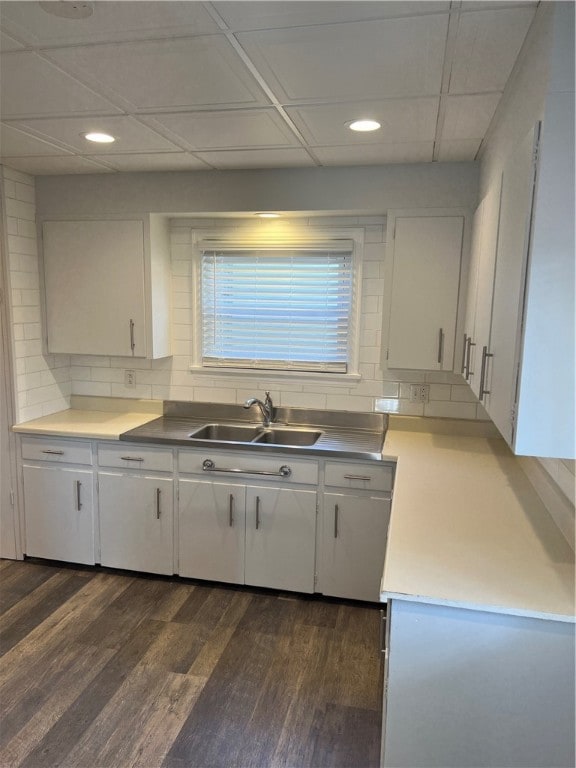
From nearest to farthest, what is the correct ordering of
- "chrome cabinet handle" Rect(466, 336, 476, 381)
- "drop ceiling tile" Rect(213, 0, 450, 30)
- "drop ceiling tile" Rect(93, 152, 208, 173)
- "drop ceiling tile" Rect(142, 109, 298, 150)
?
"drop ceiling tile" Rect(213, 0, 450, 30) < "drop ceiling tile" Rect(142, 109, 298, 150) < "chrome cabinet handle" Rect(466, 336, 476, 381) < "drop ceiling tile" Rect(93, 152, 208, 173)

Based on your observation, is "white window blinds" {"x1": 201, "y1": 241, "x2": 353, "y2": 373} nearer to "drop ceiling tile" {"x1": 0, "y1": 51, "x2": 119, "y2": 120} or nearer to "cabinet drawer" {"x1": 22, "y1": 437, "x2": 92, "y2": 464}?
"cabinet drawer" {"x1": 22, "y1": 437, "x2": 92, "y2": 464}

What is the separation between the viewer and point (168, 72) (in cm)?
167

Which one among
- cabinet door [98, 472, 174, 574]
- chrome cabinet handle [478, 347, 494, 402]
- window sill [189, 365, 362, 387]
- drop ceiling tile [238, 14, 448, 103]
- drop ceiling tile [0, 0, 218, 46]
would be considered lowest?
cabinet door [98, 472, 174, 574]

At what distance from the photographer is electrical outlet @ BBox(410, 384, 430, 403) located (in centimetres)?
307

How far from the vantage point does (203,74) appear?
5.48ft

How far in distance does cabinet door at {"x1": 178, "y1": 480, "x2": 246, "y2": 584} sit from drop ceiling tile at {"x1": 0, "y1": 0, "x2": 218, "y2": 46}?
2092 millimetres

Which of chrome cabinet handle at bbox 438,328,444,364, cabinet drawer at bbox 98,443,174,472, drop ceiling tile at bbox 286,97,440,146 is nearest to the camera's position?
drop ceiling tile at bbox 286,97,440,146

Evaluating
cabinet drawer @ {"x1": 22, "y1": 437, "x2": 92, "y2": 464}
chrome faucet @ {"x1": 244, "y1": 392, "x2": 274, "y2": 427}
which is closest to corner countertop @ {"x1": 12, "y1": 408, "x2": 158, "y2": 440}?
cabinet drawer @ {"x1": 22, "y1": 437, "x2": 92, "y2": 464}

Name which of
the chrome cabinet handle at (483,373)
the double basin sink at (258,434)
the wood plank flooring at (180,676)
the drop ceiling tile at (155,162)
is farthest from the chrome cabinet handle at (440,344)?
the drop ceiling tile at (155,162)

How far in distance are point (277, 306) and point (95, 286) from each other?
3.74ft

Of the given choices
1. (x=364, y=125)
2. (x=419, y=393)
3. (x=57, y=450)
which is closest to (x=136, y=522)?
(x=57, y=450)

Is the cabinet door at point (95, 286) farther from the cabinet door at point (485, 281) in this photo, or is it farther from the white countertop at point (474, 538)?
the cabinet door at point (485, 281)

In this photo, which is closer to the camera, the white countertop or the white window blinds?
the white countertop

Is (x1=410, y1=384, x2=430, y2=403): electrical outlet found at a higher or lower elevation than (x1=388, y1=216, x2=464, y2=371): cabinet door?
lower
